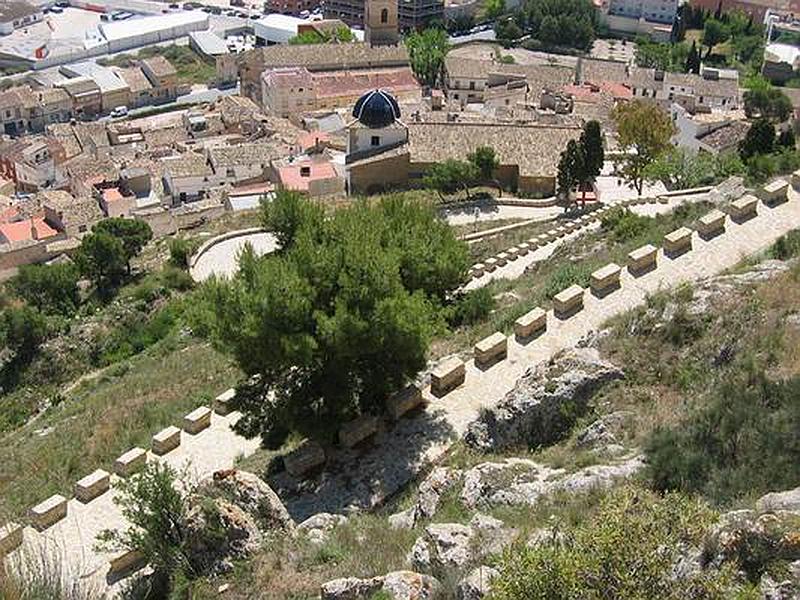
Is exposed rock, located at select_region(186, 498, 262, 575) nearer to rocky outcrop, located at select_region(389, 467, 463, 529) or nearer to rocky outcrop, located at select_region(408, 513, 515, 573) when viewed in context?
rocky outcrop, located at select_region(389, 467, 463, 529)

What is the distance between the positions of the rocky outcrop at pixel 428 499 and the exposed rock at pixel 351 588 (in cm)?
221

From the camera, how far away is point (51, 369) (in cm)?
2681

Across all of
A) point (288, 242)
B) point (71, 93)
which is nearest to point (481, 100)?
point (71, 93)

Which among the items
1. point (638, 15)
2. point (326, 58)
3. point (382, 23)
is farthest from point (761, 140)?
point (638, 15)

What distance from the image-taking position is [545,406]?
547 inches

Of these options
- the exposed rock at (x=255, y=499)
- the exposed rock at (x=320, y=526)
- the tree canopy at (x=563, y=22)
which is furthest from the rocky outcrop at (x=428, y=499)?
the tree canopy at (x=563, y=22)

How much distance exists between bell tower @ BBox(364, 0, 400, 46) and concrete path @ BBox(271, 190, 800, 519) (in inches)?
2111

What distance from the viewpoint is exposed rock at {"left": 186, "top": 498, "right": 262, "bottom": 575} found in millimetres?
11578

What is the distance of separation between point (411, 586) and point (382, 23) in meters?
65.0

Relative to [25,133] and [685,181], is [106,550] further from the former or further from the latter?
[25,133]

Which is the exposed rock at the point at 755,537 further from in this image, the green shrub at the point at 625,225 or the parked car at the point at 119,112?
the parked car at the point at 119,112

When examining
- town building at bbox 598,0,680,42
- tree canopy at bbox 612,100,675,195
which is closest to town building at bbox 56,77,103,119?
tree canopy at bbox 612,100,675,195

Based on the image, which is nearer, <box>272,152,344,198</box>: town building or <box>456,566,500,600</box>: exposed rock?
<box>456,566,500,600</box>: exposed rock

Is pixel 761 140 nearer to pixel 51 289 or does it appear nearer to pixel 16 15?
pixel 51 289
